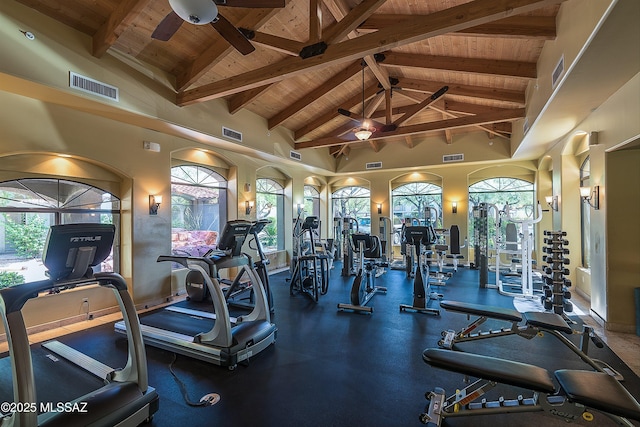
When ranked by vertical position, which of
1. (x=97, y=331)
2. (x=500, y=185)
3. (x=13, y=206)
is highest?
(x=500, y=185)

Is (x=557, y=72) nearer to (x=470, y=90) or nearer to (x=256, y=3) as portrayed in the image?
(x=470, y=90)

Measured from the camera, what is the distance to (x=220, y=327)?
129 inches

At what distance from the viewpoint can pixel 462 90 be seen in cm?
666

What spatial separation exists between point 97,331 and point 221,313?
2.46 meters

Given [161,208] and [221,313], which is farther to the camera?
[161,208]

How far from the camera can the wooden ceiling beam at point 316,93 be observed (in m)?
6.52

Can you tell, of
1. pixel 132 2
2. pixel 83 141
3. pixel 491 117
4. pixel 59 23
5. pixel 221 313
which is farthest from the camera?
pixel 491 117

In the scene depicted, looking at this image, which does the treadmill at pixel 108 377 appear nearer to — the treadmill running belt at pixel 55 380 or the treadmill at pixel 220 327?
the treadmill running belt at pixel 55 380

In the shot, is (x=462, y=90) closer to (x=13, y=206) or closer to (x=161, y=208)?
(x=161, y=208)

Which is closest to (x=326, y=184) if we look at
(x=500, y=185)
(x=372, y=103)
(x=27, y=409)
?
(x=372, y=103)

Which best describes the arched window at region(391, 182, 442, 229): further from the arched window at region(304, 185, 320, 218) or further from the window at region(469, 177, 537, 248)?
the arched window at region(304, 185, 320, 218)

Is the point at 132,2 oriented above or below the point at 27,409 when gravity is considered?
above

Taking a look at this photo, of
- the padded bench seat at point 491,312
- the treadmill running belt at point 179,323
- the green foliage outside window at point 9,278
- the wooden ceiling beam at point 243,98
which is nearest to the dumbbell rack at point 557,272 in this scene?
the padded bench seat at point 491,312

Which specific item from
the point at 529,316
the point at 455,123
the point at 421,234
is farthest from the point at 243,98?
the point at 529,316
